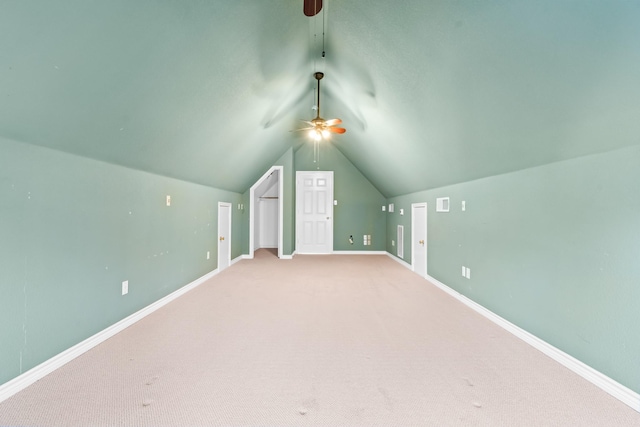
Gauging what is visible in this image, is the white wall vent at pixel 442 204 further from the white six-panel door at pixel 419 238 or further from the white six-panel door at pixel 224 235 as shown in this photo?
the white six-panel door at pixel 224 235

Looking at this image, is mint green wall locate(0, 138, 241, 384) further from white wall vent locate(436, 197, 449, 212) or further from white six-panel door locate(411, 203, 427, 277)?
white six-panel door locate(411, 203, 427, 277)

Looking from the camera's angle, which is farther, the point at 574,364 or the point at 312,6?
the point at 312,6

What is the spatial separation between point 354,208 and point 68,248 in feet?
19.7

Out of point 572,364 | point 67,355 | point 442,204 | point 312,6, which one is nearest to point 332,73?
point 312,6

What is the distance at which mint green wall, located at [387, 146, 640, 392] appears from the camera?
1664 mm

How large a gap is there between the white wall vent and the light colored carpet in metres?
1.51

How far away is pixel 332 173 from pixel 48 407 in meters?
6.39

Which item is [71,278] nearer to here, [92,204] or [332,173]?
[92,204]

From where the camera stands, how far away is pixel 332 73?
369 cm

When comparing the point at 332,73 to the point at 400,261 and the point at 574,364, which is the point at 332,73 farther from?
the point at 400,261

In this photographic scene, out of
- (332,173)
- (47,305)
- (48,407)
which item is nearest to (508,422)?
(48,407)

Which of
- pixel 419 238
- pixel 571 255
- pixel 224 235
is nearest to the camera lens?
pixel 571 255

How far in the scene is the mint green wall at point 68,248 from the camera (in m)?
1.68

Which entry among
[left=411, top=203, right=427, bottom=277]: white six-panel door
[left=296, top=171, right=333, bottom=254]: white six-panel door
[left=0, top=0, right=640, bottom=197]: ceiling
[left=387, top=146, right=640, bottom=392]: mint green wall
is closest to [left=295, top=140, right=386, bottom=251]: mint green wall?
[left=296, top=171, right=333, bottom=254]: white six-panel door
